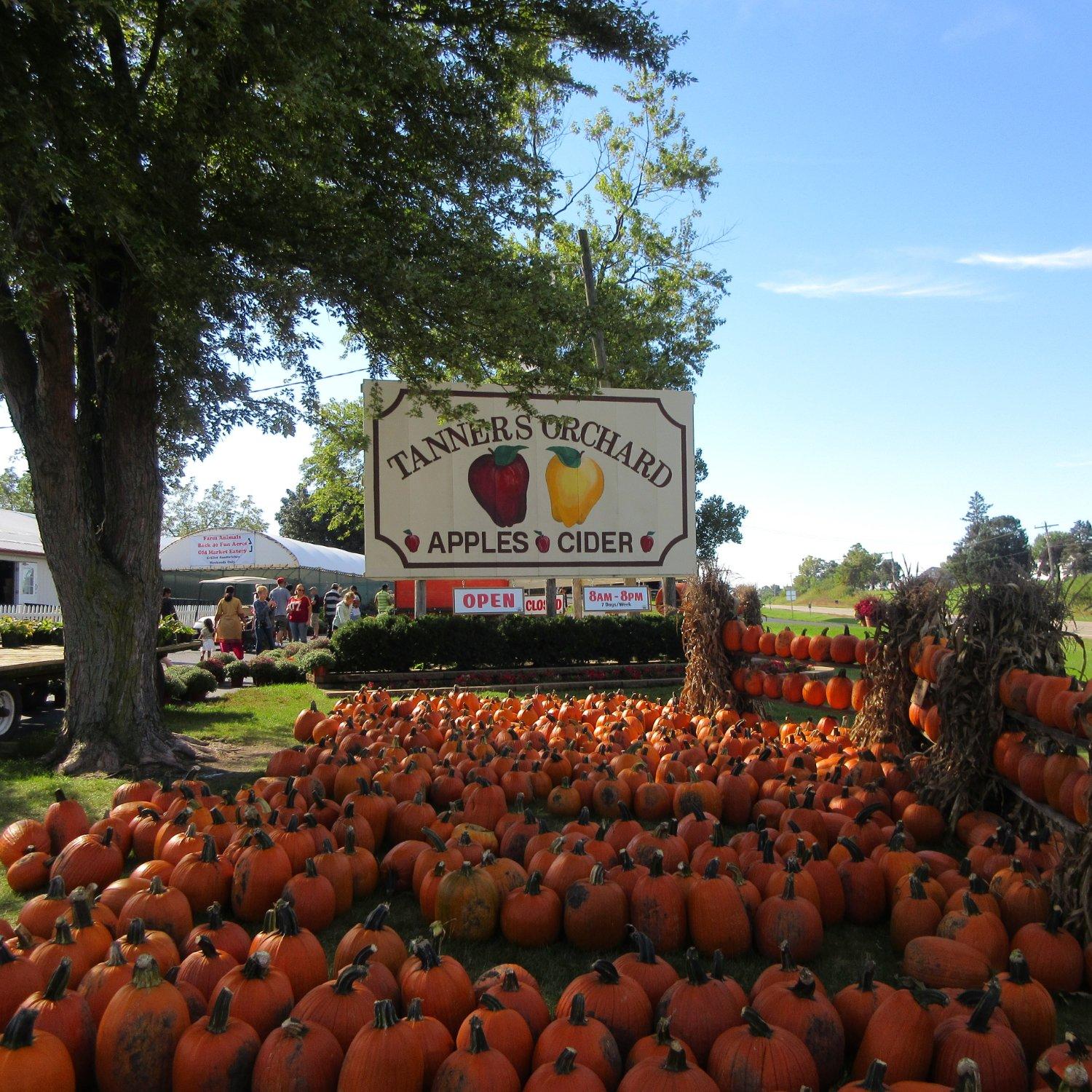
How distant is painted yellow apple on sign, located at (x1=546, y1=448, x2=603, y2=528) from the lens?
14.4 meters

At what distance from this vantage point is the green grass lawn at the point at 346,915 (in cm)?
349

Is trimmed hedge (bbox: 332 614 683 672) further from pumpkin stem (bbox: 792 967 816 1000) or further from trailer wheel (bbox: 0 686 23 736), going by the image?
pumpkin stem (bbox: 792 967 816 1000)

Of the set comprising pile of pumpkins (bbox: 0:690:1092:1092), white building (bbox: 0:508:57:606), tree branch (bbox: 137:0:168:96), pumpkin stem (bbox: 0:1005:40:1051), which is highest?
tree branch (bbox: 137:0:168:96)

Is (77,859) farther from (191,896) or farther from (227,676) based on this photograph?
(227,676)

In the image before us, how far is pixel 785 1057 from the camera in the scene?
7.71 feet

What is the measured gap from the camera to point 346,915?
160 inches

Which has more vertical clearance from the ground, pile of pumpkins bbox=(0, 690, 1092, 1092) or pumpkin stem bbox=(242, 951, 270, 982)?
pumpkin stem bbox=(242, 951, 270, 982)

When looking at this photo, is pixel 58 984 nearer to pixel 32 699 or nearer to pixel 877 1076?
pixel 877 1076

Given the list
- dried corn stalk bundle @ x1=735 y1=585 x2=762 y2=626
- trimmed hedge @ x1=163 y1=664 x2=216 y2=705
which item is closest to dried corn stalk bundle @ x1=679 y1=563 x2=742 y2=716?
dried corn stalk bundle @ x1=735 y1=585 x2=762 y2=626

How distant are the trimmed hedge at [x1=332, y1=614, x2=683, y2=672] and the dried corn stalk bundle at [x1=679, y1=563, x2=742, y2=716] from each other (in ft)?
17.8

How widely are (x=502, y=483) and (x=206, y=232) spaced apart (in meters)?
7.21

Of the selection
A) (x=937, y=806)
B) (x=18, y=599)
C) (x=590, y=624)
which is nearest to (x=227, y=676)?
(x=590, y=624)

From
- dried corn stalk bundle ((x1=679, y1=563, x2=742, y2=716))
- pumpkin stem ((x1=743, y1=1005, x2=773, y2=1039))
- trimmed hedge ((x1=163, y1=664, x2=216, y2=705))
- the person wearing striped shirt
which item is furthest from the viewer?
the person wearing striped shirt

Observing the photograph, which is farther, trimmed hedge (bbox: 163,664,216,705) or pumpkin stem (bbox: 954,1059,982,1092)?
trimmed hedge (bbox: 163,664,216,705)
